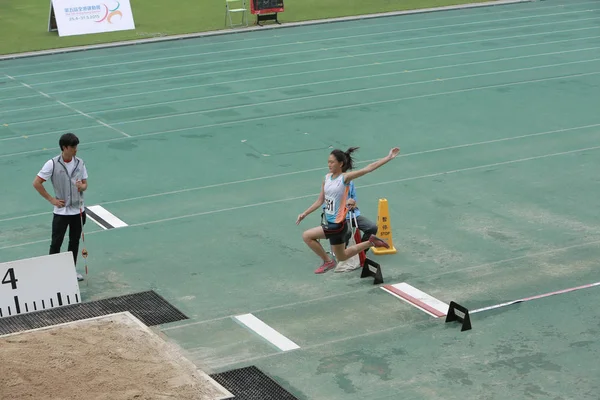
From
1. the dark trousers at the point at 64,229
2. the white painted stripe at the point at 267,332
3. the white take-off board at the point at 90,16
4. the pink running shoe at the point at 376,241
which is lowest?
the white painted stripe at the point at 267,332

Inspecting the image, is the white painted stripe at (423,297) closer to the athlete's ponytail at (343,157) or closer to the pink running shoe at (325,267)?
the pink running shoe at (325,267)

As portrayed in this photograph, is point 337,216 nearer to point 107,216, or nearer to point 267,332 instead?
point 267,332

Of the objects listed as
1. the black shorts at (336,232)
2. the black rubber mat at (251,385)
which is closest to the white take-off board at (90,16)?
the black shorts at (336,232)

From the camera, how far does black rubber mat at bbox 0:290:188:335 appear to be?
11.2 metres

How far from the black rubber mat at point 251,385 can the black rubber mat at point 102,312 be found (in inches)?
64.0

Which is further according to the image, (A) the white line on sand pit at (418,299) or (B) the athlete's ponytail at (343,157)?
(B) the athlete's ponytail at (343,157)

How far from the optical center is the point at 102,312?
452 inches

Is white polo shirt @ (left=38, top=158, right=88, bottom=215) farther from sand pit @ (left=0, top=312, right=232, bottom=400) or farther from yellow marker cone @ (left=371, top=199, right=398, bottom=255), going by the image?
yellow marker cone @ (left=371, top=199, right=398, bottom=255)

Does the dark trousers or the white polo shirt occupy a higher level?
the white polo shirt

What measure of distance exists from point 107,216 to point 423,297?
5545mm

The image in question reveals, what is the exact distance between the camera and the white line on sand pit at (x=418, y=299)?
11.3m

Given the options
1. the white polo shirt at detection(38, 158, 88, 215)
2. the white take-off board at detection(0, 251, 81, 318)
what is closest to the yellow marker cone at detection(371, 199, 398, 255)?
the white polo shirt at detection(38, 158, 88, 215)

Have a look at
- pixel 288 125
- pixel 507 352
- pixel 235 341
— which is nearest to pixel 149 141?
pixel 288 125

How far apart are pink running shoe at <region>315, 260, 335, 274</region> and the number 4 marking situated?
11.9 feet
